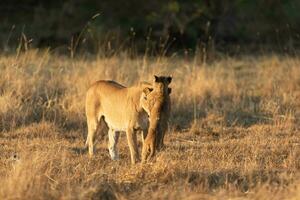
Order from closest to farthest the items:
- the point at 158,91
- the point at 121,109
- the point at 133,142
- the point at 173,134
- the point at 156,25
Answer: the point at 158,91
the point at 133,142
the point at 121,109
the point at 173,134
the point at 156,25

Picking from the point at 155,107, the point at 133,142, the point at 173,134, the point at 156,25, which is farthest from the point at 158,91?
the point at 156,25

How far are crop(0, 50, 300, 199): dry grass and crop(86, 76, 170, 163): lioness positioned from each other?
0.31 metres

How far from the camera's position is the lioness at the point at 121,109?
870cm

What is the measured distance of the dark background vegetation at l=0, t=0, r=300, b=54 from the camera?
65.1ft

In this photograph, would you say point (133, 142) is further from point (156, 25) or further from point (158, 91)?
point (156, 25)

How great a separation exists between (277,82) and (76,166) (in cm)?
663

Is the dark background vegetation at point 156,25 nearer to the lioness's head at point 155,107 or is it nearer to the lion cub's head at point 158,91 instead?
the lion cub's head at point 158,91

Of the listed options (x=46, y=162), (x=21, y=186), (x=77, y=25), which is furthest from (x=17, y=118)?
(x=77, y=25)

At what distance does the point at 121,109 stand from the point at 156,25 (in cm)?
1179

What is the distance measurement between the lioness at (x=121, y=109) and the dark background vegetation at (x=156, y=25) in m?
8.34

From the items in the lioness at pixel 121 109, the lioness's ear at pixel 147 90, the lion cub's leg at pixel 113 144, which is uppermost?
the lioness's ear at pixel 147 90

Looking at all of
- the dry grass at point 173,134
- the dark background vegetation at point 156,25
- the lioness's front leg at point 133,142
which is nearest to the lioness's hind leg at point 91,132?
the dry grass at point 173,134

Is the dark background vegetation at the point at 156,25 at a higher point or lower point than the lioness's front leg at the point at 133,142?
higher

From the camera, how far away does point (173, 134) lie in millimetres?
11586
